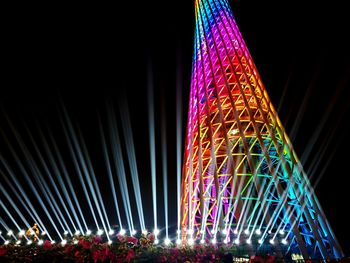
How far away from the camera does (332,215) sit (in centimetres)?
2314

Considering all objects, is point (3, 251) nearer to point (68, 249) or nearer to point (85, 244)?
point (68, 249)

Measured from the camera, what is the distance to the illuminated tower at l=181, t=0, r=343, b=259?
44.6ft

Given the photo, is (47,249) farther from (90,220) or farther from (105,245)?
(90,220)

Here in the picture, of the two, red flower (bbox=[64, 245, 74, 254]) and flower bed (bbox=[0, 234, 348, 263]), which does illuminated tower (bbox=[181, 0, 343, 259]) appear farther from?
red flower (bbox=[64, 245, 74, 254])

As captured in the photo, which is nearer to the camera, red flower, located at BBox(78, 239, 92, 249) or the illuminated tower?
red flower, located at BBox(78, 239, 92, 249)

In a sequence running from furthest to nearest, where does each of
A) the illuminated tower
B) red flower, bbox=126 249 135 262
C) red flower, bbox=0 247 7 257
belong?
1. the illuminated tower
2. red flower, bbox=0 247 7 257
3. red flower, bbox=126 249 135 262

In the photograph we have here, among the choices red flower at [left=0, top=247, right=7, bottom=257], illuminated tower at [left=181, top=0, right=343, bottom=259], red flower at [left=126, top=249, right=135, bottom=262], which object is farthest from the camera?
illuminated tower at [left=181, top=0, right=343, bottom=259]

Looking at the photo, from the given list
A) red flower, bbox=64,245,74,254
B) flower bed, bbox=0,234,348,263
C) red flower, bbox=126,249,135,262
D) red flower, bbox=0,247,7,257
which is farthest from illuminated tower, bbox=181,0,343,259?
red flower, bbox=0,247,7,257

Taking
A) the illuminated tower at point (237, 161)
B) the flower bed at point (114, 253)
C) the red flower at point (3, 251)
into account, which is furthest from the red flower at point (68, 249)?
the illuminated tower at point (237, 161)

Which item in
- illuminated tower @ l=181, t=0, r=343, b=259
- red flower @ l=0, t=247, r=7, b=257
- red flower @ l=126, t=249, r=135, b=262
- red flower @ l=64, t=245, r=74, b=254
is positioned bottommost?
red flower @ l=126, t=249, r=135, b=262

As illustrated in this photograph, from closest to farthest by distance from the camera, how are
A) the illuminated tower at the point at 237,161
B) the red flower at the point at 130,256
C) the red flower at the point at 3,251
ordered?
the red flower at the point at 130,256
the red flower at the point at 3,251
the illuminated tower at the point at 237,161

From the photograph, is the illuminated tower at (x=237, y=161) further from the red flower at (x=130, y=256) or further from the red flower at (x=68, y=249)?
the red flower at (x=68, y=249)

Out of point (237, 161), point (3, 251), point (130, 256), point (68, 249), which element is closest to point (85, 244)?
point (68, 249)

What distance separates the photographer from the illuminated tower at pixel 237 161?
13.6 m
